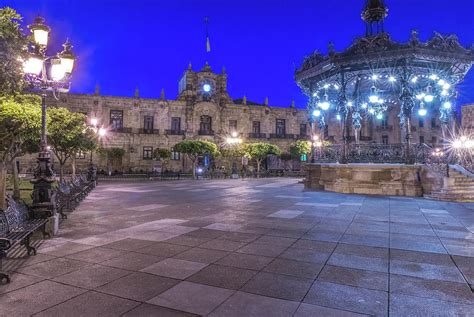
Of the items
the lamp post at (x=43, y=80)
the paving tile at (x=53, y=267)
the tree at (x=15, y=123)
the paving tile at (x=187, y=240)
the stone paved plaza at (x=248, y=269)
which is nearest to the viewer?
the stone paved plaza at (x=248, y=269)

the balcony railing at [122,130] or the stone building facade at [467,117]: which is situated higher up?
the stone building facade at [467,117]

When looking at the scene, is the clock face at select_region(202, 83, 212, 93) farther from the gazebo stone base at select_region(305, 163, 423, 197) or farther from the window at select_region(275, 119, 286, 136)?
the gazebo stone base at select_region(305, 163, 423, 197)

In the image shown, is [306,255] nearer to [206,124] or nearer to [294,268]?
[294,268]

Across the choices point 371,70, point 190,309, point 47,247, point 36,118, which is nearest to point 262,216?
point 47,247

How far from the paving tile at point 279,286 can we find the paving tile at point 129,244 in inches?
94.2

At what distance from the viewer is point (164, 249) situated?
5.41 m

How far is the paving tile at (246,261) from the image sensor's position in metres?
4.54

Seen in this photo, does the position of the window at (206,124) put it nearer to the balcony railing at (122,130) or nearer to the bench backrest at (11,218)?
the balcony railing at (122,130)

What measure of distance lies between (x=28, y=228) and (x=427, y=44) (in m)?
16.1

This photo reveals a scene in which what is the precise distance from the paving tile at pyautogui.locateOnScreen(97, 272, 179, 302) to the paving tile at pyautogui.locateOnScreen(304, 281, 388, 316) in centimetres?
163

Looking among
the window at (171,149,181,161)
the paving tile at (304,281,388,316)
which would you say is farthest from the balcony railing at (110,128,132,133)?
the paving tile at (304,281,388,316)

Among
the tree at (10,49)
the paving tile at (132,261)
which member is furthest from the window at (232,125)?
the paving tile at (132,261)


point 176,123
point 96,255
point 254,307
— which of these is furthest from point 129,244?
point 176,123

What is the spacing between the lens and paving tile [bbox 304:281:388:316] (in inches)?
127
